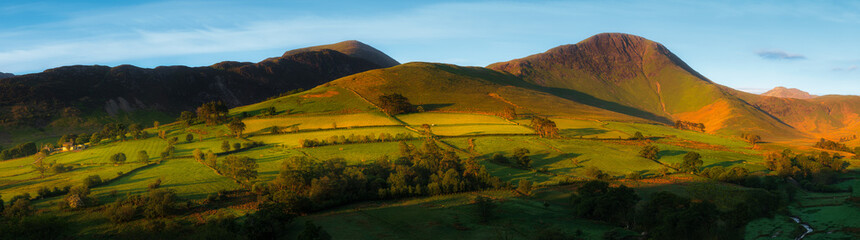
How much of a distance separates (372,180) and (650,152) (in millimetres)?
57544

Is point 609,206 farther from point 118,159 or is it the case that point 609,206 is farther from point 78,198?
point 118,159

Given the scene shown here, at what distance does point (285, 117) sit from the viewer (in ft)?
344

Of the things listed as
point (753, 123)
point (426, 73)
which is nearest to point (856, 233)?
point (426, 73)

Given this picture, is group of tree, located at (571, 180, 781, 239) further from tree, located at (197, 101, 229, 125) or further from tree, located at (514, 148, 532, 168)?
tree, located at (197, 101, 229, 125)

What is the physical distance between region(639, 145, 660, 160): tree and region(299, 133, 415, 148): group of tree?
48136 mm

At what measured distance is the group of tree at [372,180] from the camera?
1900 inches

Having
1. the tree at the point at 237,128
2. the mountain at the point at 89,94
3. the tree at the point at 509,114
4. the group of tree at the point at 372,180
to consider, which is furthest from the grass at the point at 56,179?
the tree at the point at 509,114

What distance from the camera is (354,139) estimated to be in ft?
264

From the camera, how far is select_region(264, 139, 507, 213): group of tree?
158 ft

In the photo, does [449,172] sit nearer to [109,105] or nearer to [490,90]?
[490,90]

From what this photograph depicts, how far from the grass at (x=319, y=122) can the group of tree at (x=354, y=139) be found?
1306cm

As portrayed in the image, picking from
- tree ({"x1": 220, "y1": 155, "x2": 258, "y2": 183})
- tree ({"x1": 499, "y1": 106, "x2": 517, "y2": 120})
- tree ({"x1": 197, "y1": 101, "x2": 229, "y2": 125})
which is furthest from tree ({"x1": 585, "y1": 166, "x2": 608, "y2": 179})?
tree ({"x1": 197, "y1": 101, "x2": 229, "y2": 125})

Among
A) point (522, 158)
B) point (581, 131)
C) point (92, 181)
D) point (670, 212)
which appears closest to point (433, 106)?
point (581, 131)

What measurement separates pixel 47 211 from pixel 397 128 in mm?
62321
